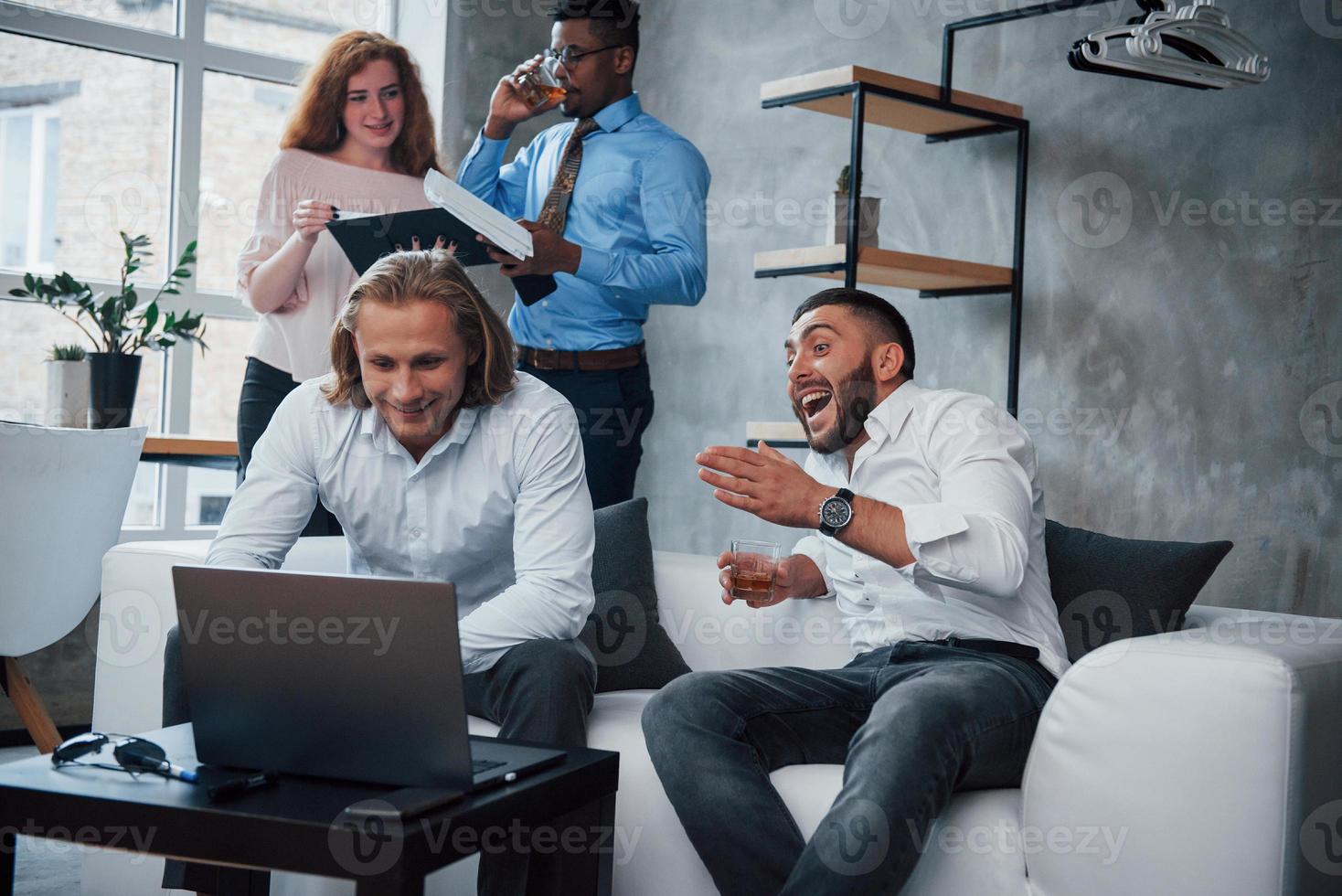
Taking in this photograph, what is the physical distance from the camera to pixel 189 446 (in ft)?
10.5

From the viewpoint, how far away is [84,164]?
161 inches

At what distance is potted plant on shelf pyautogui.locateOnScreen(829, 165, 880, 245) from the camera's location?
329 cm

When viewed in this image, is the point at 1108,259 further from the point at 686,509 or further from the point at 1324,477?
the point at 686,509

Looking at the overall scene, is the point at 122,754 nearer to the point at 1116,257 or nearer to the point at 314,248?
the point at 314,248

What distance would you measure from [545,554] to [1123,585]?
2.91 ft

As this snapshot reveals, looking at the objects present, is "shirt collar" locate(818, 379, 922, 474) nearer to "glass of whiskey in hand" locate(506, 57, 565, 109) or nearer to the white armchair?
"glass of whiskey in hand" locate(506, 57, 565, 109)

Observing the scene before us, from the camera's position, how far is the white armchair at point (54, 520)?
2650 millimetres

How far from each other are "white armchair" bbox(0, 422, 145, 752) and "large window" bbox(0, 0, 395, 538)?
1.14 meters

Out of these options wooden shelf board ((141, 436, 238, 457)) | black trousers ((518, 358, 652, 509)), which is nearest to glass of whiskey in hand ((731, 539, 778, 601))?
black trousers ((518, 358, 652, 509))

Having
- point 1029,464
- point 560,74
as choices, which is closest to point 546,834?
point 1029,464

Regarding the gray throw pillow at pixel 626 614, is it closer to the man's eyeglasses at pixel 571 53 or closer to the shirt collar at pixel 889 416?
the shirt collar at pixel 889 416

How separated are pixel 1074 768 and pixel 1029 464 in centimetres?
57

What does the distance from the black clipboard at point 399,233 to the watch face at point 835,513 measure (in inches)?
38.5

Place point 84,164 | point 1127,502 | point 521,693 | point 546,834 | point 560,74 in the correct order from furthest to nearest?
point 84,164 → point 1127,502 → point 560,74 → point 521,693 → point 546,834
